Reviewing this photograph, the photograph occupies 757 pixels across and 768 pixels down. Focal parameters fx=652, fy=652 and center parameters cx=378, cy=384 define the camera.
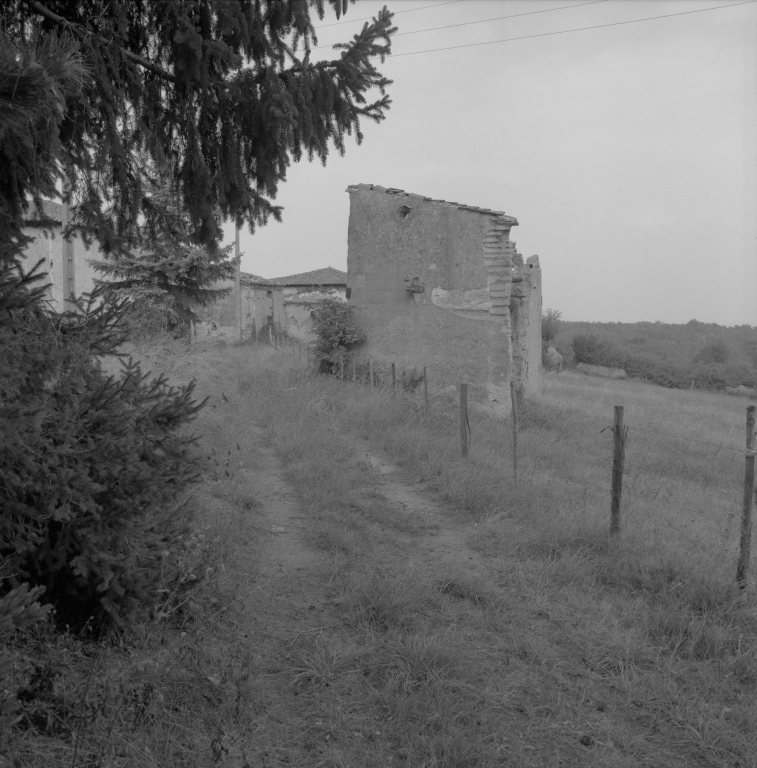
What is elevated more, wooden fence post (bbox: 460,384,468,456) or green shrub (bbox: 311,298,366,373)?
green shrub (bbox: 311,298,366,373)

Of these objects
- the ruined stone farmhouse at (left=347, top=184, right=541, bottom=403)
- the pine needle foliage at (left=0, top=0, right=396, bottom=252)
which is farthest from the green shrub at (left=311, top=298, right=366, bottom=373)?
the pine needle foliage at (left=0, top=0, right=396, bottom=252)

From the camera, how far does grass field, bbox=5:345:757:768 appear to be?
9.41 feet

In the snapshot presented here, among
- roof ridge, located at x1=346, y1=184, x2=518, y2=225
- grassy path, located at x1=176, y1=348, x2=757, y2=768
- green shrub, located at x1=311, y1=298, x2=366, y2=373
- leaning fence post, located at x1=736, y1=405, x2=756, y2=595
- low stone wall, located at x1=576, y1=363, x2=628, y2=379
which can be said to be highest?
roof ridge, located at x1=346, y1=184, x2=518, y2=225

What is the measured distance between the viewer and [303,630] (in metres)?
3.95

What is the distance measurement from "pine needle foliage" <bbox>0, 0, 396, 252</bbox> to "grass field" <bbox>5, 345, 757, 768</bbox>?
2192 millimetres

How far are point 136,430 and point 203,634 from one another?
4.27 ft

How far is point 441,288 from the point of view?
12.4 meters

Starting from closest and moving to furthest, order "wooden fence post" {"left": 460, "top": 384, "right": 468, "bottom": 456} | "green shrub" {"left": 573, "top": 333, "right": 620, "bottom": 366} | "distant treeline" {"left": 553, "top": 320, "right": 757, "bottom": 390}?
"wooden fence post" {"left": 460, "top": 384, "right": 468, "bottom": 456} → "distant treeline" {"left": 553, "top": 320, "right": 757, "bottom": 390} → "green shrub" {"left": 573, "top": 333, "right": 620, "bottom": 366}

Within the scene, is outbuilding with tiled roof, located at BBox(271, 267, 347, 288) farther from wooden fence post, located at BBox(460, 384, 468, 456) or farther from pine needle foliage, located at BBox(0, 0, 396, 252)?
pine needle foliage, located at BBox(0, 0, 396, 252)

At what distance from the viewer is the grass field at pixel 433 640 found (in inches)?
113

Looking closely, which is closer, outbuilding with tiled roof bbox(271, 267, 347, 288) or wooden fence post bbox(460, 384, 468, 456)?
wooden fence post bbox(460, 384, 468, 456)

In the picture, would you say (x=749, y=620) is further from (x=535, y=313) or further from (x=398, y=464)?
(x=535, y=313)

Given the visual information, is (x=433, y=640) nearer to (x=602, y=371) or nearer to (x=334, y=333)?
(x=334, y=333)

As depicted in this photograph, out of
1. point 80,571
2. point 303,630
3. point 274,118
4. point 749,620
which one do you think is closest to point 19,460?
point 80,571
